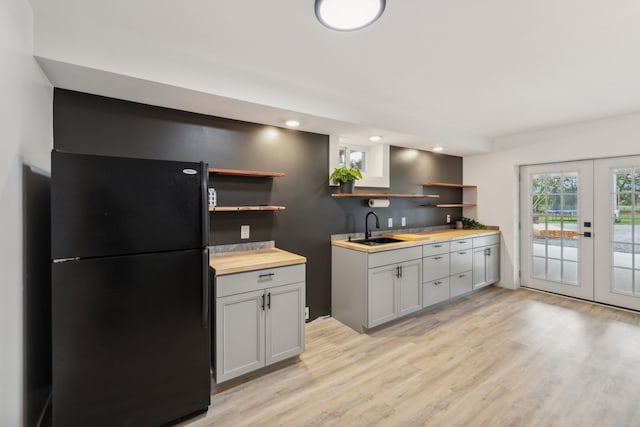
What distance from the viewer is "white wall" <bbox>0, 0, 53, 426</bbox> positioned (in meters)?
1.27

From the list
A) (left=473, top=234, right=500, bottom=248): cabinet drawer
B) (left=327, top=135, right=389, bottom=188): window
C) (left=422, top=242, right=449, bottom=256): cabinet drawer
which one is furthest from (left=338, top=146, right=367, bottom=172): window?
(left=473, top=234, right=500, bottom=248): cabinet drawer

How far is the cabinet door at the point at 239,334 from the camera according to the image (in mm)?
2039

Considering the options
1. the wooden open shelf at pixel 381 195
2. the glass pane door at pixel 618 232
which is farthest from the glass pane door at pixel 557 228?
the wooden open shelf at pixel 381 195

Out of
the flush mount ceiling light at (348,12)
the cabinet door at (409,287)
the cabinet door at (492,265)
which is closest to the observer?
the flush mount ceiling light at (348,12)

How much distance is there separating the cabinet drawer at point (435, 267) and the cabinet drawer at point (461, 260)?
0.46ft

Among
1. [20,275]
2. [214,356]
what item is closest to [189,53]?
[20,275]

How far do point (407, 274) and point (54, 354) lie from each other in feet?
9.68

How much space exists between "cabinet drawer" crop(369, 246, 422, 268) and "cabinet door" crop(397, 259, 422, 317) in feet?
0.22

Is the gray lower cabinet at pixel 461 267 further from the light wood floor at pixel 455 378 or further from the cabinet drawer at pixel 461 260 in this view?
the light wood floor at pixel 455 378

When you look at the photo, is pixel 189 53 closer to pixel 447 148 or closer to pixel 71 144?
pixel 71 144

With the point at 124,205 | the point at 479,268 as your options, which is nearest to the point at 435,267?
the point at 479,268

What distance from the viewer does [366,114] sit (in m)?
2.96

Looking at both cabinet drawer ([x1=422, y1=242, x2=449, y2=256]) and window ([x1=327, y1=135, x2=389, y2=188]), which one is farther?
window ([x1=327, y1=135, x2=389, y2=188])

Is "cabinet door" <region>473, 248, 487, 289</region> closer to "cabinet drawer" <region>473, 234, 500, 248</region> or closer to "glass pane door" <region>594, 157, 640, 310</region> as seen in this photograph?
"cabinet drawer" <region>473, 234, 500, 248</region>
